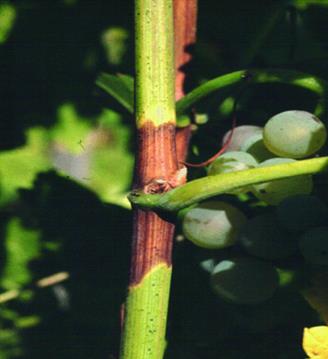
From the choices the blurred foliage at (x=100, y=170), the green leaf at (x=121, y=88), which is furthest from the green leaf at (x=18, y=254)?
the green leaf at (x=121, y=88)

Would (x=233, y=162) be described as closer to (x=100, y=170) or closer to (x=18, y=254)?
(x=18, y=254)

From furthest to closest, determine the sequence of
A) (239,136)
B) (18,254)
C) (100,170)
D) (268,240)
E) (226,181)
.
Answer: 1. (100,170)
2. (18,254)
3. (239,136)
4. (268,240)
5. (226,181)

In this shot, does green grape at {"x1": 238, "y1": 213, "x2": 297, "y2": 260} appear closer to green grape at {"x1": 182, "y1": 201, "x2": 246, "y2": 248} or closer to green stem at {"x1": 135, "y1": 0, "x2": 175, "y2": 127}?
green grape at {"x1": 182, "y1": 201, "x2": 246, "y2": 248}

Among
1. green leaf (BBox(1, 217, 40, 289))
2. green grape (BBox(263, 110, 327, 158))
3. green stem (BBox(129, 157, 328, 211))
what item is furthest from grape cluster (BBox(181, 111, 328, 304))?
green leaf (BBox(1, 217, 40, 289))

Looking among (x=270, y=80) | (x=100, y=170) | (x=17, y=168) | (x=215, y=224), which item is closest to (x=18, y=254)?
(x=17, y=168)

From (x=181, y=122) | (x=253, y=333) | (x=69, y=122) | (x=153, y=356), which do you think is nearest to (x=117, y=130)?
(x=69, y=122)

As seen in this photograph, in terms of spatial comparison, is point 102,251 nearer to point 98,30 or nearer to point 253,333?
point 253,333

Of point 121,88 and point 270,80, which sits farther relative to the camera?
point 121,88

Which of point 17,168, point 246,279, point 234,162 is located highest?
point 17,168
